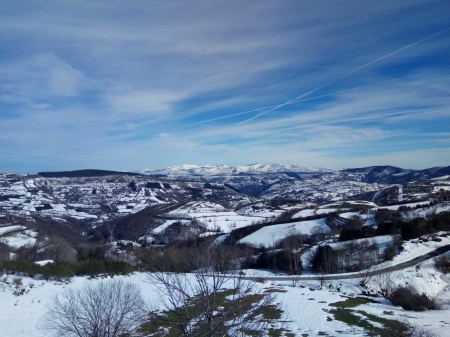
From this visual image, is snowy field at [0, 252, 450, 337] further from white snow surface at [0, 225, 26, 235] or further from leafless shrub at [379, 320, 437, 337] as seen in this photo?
white snow surface at [0, 225, 26, 235]

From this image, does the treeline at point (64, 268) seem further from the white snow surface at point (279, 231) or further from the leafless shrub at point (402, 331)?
the white snow surface at point (279, 231)

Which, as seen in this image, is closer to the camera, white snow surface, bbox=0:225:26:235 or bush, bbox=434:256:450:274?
bush, bbox=434:256:450:274

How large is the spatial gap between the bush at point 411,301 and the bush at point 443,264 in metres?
8.76

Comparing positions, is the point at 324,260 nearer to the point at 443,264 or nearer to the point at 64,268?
the point at 443,264

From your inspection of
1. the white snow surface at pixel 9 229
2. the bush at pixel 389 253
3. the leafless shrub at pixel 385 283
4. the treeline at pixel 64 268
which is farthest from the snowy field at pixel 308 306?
the white snow surface at pixel 9 229

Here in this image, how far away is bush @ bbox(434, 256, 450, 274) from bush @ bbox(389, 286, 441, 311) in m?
8.76

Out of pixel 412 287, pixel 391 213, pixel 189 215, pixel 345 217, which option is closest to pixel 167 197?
pixel 189 215

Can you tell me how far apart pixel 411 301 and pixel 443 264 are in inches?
476

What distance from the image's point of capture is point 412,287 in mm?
27578

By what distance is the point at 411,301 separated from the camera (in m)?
24.1

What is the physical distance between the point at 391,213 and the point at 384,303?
47.8 metres

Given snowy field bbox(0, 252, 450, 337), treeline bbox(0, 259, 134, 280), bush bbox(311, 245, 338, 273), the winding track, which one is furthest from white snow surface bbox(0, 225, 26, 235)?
bush bbox(311, 245, 338, 273)

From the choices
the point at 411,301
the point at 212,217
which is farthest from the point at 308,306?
the point at 212,217

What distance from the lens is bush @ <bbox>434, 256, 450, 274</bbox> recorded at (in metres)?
32.5
